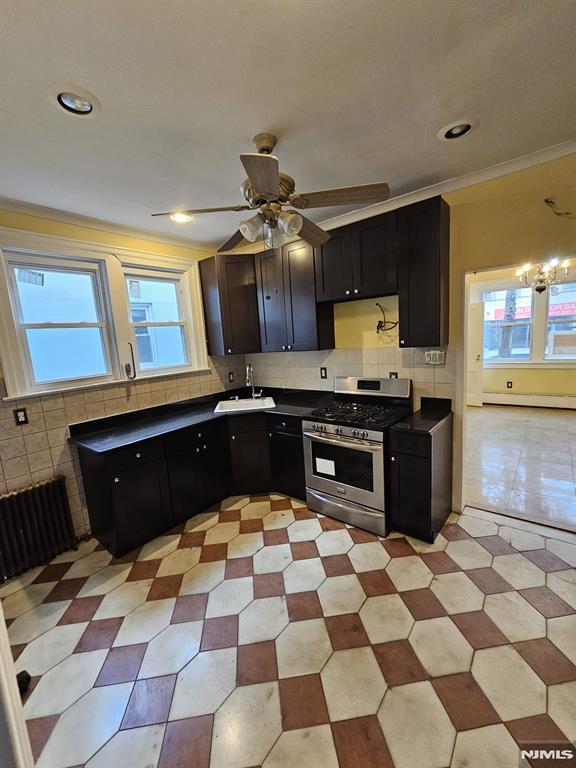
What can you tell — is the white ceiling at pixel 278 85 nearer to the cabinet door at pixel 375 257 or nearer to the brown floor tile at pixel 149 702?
the cabinet door at pixel 375 257

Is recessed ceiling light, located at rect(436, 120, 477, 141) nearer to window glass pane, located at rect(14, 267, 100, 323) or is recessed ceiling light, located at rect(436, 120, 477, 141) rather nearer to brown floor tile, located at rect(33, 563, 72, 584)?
window glass pane, located at rect(14, 267, 100, 323)

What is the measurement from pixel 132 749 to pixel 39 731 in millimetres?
446

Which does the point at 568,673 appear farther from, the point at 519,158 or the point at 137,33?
the point at 137,33

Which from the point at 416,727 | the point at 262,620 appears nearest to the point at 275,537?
the point at 262,620

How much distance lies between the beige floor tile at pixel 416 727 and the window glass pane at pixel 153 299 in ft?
10.8

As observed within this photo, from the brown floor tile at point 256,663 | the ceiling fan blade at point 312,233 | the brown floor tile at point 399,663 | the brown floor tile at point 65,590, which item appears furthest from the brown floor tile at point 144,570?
the ceiling fan blade at point 312,233

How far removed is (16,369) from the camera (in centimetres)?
229

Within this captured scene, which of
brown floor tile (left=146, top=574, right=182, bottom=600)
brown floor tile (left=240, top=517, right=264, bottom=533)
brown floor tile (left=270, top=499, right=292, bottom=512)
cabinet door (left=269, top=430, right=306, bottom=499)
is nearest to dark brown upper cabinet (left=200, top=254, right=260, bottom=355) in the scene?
cabinet door (left=269, top=430, right=306, bottom=499)

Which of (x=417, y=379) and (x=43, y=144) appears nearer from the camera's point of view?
(x=43, y=144)

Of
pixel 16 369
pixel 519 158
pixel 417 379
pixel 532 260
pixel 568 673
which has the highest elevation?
pixel 519 158

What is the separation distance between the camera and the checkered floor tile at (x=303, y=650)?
4.05ft

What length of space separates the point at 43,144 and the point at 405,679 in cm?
322

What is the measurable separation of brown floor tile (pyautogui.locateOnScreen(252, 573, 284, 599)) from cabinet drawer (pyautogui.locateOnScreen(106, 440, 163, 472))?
1228mm

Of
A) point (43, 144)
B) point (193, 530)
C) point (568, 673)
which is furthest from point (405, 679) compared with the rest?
point (43, 144)
